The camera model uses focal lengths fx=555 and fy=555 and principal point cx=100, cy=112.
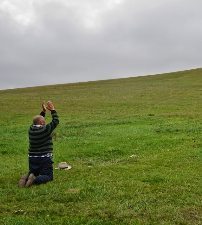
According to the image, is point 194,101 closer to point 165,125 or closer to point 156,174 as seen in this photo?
point 165,125

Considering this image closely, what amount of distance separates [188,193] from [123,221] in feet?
10.0

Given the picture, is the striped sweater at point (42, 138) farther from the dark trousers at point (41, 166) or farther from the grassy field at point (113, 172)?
the grassy field at point (113, 172)

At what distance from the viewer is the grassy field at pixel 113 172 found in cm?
1297

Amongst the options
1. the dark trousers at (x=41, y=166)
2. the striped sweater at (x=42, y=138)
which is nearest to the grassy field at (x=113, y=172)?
the dark trousers at (x=41, y=166)

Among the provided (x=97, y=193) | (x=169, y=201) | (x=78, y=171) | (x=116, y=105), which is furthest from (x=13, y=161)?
(x=116, y=105)

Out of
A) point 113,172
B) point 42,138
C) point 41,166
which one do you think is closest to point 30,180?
point 41,166

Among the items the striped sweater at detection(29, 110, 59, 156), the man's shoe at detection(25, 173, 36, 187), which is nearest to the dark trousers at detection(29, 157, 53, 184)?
the striped sweater at detection(29, 110, 59, 156)

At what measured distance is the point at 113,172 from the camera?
18109mm

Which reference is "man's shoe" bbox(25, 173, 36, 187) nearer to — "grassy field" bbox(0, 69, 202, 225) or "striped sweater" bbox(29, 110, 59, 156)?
"grassy field" bbox(0, 69, 202, 225)

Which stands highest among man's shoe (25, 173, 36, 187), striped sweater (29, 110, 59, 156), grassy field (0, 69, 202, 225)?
striped sweater (29, 110, 59, 156)

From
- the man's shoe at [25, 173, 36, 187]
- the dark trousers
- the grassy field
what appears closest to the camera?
the grassy field

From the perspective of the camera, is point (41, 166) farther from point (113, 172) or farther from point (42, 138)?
point (113, 172)

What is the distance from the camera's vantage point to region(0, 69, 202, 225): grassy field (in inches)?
511

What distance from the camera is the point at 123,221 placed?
1234cm
